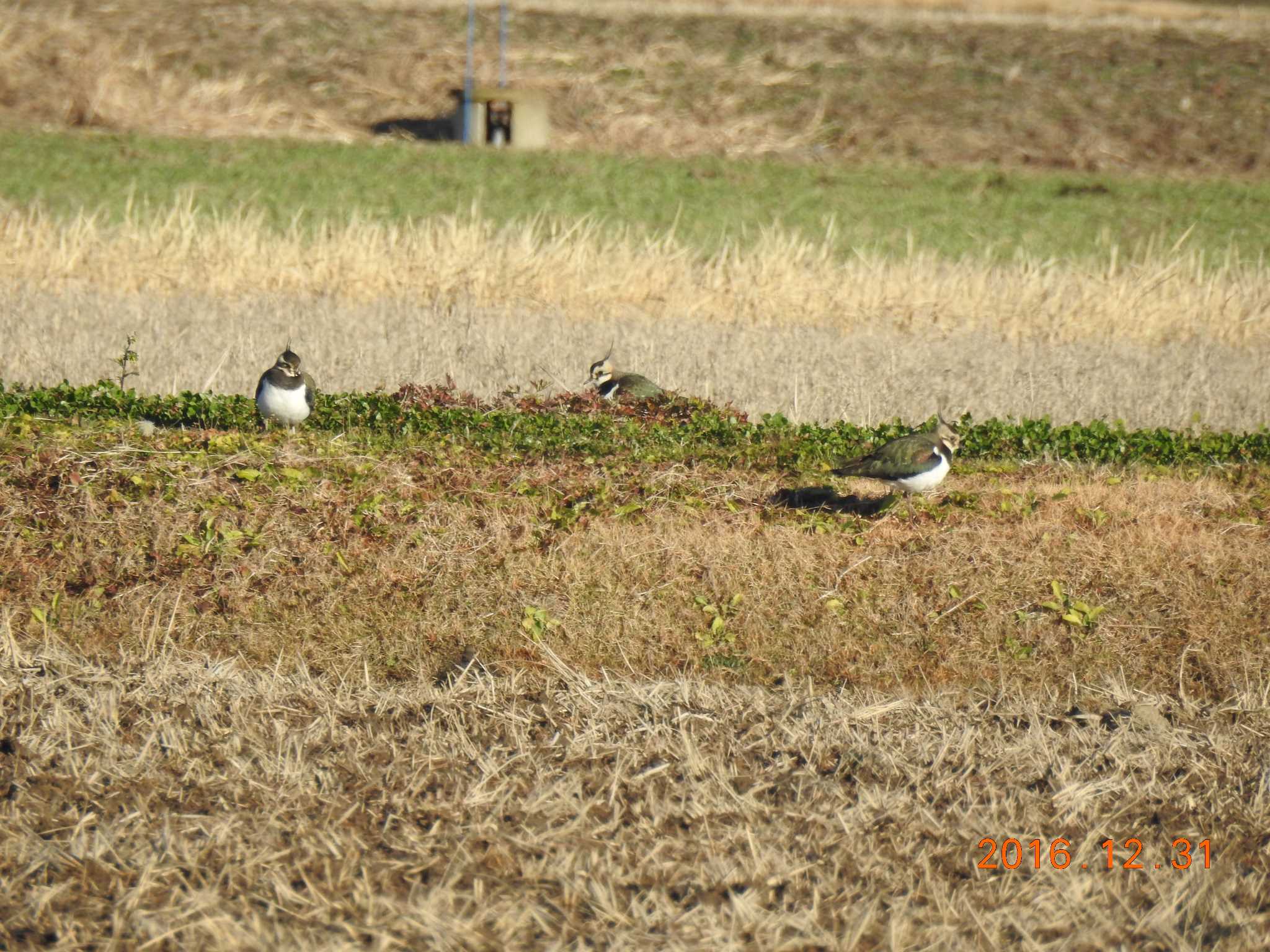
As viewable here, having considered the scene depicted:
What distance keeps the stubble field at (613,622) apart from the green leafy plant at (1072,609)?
2 centimetres

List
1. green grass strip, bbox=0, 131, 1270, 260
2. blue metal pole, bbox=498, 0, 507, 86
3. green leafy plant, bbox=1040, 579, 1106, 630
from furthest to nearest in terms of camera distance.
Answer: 1. blue metal pole, bbox=498, 0, 507, 86
2. green grass strip, bbox=0, 131, 1270, 260
3. green leafy plant, bbox=1040, 579, 1106, 630

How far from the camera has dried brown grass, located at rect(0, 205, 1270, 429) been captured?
13.1 meters

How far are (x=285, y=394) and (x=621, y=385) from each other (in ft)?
9.45

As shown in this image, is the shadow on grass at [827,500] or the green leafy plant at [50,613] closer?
the green leafy plant at [50,613]

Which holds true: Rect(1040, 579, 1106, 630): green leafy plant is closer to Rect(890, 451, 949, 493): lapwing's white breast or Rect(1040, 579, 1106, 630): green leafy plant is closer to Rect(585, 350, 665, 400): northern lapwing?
Rect(890, 451, 949, 493): lapwing's white breast

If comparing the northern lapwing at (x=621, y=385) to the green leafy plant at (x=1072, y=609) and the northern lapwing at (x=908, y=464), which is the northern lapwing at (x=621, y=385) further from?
the green leafy plant at (x=1072, y=609)

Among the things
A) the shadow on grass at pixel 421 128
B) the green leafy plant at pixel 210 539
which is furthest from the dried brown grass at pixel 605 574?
the shadow on grass at pixel 421 128

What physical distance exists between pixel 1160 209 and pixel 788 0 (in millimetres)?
23053

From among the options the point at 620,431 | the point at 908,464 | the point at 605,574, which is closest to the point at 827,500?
the point at 908,464

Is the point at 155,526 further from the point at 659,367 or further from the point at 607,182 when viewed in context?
the point at 607,182

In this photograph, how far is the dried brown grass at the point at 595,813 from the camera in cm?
537

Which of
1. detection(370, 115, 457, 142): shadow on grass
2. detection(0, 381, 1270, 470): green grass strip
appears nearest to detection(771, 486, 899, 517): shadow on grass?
detection(0, 381, 1270, 470): green grass strip

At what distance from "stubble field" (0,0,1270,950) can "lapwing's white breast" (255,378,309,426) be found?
0.84ft
